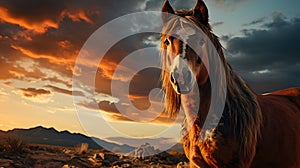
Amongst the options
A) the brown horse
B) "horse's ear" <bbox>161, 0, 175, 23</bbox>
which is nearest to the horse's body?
the brown horse

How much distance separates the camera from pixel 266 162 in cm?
397

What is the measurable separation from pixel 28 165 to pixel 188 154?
7081 mm

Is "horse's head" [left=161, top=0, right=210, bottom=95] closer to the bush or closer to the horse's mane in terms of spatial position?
the horse's mane

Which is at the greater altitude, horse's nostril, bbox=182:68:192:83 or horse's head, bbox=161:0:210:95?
horse's head, bbox=161:0:210:95

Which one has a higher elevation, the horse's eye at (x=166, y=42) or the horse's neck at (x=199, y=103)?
the horse's eye at (x=166, y=42)

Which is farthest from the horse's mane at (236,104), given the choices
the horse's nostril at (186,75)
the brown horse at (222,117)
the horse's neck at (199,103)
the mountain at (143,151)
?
the mountain at (143,151)

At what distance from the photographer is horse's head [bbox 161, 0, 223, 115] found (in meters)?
3.44

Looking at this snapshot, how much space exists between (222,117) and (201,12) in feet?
4.56

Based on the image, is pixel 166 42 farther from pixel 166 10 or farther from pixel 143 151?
pixel 143 151

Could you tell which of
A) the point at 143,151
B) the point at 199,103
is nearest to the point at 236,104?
the point at 199,103

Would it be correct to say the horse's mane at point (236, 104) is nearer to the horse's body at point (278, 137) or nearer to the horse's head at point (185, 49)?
→ the horse's head at point (185, 49)

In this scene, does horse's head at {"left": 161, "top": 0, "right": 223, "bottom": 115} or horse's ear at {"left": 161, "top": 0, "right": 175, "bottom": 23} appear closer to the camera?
horse's head at {"left": 161, "top": 0, "right": 223, "bottom": 115}

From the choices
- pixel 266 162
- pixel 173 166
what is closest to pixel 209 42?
pixel 266 162

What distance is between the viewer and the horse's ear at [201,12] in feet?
12.8
